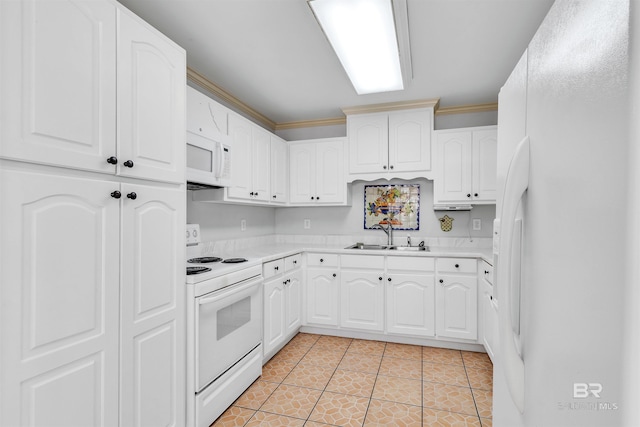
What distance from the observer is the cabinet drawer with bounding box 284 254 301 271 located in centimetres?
299

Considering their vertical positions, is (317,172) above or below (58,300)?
above

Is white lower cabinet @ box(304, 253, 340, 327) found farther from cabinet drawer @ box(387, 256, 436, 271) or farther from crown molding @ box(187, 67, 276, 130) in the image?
crown molding @ box(187, 67, 276, 130)

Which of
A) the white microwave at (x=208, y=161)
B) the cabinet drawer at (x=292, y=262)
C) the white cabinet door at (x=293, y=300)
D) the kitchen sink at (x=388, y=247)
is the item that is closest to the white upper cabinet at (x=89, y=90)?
the white microwave at (x=208, y=161)

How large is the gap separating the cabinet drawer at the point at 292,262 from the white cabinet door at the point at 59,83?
187cm

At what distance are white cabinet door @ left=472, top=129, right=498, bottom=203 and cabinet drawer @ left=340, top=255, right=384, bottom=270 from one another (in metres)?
1.16

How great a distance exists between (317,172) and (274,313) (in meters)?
1.66

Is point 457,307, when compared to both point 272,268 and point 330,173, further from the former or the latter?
point 330,173

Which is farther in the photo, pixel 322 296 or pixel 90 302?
pixel 322 296

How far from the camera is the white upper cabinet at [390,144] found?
10.8 feet

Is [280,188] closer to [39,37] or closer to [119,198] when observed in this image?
[119,198]

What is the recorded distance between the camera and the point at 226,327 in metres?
2.05

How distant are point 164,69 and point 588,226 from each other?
5.90 ft

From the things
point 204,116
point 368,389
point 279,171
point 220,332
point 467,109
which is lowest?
point 368,389
